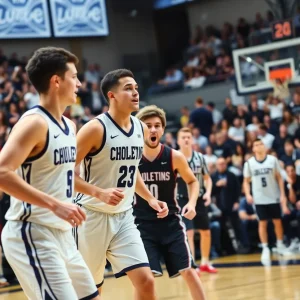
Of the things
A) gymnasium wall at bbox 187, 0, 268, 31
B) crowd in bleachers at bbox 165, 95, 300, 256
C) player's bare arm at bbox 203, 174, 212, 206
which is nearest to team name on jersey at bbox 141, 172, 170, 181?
player's bare arm at bbox 203, 174, 212, 206

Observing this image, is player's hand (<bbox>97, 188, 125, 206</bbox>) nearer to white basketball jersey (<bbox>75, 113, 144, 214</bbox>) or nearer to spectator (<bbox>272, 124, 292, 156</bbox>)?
white basketball jersey (<bbox>75, 113, 144, 214</bbox>)

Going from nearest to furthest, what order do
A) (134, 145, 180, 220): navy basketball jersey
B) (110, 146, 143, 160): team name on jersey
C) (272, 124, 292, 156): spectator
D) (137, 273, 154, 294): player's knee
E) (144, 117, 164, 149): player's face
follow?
(137, 273, 154, 294): player's knee → (110, 146, 143, 160): team name on jersey → (144, 117, 164, 149): player's face → (134, 145, 180, 220): navy basketball jersey → (272, 124, 292, 156): spectator

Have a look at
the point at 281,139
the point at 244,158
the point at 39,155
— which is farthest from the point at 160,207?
the point at 281,139

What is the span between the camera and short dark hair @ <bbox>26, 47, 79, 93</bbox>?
4203 mm

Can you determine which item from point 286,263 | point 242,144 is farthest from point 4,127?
point 286,263

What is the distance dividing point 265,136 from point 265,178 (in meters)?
2.85

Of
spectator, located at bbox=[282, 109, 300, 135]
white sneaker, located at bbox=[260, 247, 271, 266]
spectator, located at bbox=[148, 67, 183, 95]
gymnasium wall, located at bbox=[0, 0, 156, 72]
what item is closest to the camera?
white sneaker, located at bbox=[260, 247, 271, 266]

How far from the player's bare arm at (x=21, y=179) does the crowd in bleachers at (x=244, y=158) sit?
9.14 metres

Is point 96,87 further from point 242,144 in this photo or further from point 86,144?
point 86,144

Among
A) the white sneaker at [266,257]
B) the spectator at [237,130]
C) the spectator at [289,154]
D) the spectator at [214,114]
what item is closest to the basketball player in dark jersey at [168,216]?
the white sneaker at [266,257]

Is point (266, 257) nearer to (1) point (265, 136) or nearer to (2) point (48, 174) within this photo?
A: (1) point (265, 136)

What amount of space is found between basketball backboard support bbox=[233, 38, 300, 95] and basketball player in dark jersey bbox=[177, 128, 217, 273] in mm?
4952

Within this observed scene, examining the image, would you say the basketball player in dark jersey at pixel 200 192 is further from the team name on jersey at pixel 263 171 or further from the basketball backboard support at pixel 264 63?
the basketball backboard support at pixel 264 63

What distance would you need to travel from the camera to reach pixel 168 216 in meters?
6.64
